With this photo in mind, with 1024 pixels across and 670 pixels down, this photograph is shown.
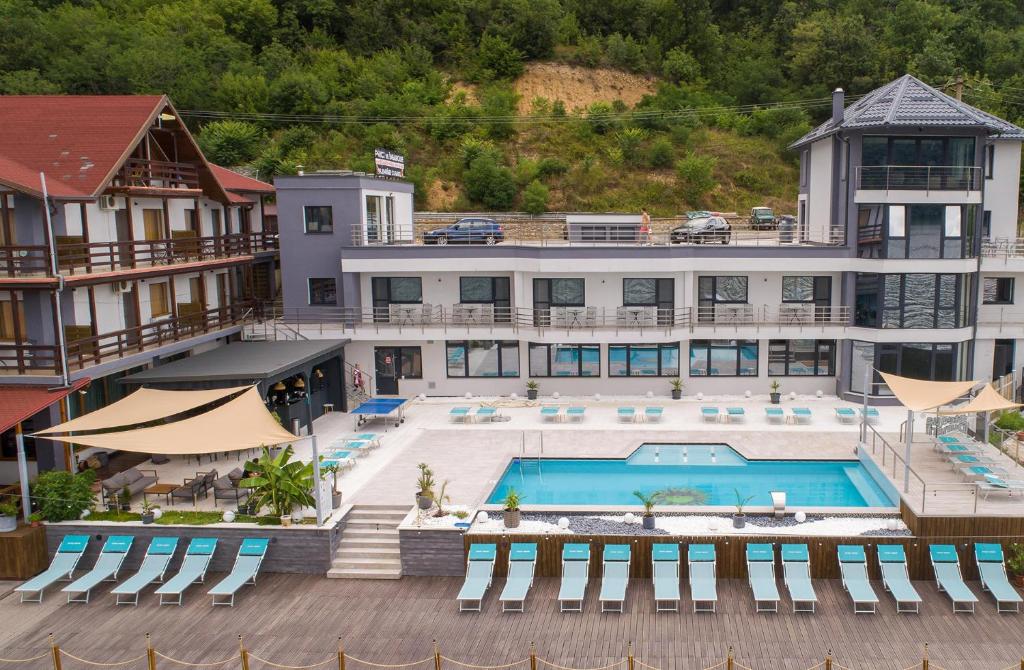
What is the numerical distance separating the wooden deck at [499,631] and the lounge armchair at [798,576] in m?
0.29

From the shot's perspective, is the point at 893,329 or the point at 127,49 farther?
the point at 127,49

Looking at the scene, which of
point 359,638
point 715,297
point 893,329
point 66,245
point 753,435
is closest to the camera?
point 359,638

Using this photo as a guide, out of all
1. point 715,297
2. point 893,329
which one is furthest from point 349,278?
point 893,329

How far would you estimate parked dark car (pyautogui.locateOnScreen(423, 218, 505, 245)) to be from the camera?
3116 centimetres

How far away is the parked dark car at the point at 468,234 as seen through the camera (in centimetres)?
3116

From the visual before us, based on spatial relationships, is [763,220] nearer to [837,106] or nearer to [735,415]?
[837,106]

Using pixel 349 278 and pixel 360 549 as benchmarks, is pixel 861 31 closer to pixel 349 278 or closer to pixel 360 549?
pixel 349 278

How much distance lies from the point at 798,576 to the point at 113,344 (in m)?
18.9

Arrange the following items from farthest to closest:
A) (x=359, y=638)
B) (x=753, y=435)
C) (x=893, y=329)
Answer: (x=893, y=329)
(x=753, y=435)
(x=359, y=638)

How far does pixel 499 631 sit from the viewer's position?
14102 mm

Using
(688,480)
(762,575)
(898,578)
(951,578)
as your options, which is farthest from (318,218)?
(951,578)

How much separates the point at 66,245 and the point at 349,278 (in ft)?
33.3

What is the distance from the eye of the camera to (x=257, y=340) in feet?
92.1

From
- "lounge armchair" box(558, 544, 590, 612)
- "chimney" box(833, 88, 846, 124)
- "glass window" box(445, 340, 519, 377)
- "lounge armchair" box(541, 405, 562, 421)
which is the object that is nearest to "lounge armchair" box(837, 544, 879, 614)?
"lounge armchair" box(558, 544, 590, 612)
